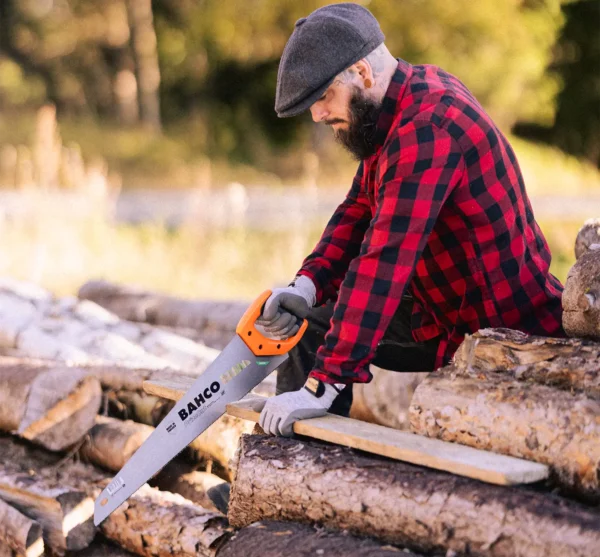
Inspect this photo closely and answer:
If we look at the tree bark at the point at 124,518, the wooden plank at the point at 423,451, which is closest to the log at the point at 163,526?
the tree bark at the point at 124,518

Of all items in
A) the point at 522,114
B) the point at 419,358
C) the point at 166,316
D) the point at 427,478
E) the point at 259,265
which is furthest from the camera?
the point at 522,114

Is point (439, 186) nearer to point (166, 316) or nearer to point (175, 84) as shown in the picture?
point (166, 316)

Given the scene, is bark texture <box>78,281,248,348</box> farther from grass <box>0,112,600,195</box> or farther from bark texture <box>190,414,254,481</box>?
grass <box>0,112,600,195</box>

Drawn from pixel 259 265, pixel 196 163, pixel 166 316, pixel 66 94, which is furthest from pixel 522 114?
pixel 166 316

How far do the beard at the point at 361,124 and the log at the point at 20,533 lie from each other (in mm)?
1833

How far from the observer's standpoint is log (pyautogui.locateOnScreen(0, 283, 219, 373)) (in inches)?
193

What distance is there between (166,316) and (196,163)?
546 inches

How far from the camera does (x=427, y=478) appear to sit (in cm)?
236

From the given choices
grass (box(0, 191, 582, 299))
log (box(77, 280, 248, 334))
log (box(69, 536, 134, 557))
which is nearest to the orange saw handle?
log (box(69, 536, 134, 557))

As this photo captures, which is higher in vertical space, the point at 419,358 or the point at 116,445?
the point at 419,358

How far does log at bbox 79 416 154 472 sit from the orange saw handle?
103cm

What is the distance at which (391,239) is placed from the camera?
2.53 meters

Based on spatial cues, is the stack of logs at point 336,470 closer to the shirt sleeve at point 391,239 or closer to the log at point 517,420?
the log at point 517,420

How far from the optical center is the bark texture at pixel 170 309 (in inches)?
227
